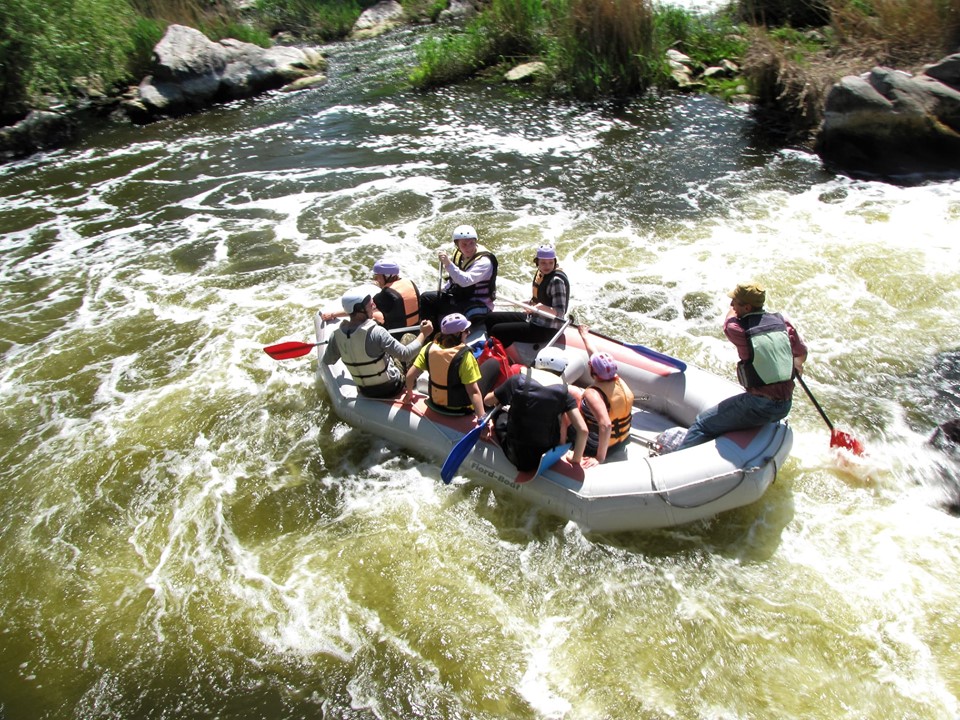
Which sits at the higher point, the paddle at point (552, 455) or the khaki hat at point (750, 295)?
the khaki hat at point (750, 295)

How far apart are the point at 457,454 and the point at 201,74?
43.8 ft

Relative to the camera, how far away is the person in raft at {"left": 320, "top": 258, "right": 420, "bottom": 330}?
19.1 ft

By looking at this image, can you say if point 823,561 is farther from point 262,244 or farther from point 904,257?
point 262,244

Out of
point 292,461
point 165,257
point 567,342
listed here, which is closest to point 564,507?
point 567,342

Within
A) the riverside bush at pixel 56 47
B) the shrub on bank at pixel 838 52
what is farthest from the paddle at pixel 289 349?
the riverside bush at pixel 56 47

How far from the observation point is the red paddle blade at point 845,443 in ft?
16.6

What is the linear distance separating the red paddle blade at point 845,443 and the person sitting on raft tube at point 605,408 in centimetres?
155

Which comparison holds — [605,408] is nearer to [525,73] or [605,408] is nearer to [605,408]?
[605,408]

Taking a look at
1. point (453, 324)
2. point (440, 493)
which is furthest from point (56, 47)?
point (440, 493)

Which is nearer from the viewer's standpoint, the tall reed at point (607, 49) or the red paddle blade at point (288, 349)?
the red paddle blade at point (288, 349)

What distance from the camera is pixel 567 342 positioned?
568 centimetres

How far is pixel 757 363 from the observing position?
14.4 feet

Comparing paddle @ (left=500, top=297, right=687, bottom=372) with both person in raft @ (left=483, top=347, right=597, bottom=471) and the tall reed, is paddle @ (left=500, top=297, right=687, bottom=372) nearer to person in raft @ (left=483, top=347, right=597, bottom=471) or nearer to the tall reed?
person in raft @ (left=483, top=347, right=597, bottom=471)

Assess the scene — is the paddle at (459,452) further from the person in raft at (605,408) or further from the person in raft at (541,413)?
the person in raft at (605,408)
